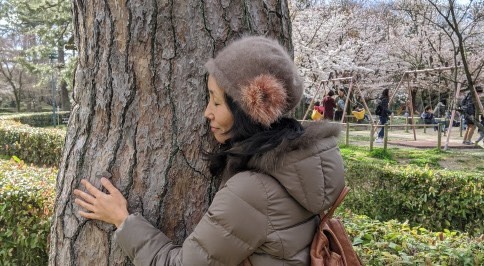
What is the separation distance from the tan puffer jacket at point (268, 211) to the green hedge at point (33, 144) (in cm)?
949

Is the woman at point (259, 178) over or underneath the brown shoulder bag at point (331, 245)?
over

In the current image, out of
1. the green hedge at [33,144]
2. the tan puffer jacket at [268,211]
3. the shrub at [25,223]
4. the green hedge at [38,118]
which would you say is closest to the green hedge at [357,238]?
the shrub at [25,223]

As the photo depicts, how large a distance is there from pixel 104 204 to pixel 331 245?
2.75 feet

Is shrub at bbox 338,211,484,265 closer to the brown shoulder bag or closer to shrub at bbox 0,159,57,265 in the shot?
the brown shoulder bag

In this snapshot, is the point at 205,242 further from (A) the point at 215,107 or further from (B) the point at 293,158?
(A) the point at 215,107

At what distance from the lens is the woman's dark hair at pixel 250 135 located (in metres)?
1.38

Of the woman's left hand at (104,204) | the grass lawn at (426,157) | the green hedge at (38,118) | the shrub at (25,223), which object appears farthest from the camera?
the green hedge at (38,118)

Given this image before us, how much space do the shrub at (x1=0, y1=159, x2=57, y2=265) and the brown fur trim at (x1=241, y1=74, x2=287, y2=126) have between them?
2.45 m

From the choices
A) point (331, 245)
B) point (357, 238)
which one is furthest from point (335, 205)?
point (357, 238)

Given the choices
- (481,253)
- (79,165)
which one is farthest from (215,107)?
(481,253)

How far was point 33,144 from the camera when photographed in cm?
1054

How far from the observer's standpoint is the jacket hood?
4.42 ft

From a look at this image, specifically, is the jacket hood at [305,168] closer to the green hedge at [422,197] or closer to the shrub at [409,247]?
the shrub at [409,247]

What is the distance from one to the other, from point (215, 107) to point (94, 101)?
1.64 ft
